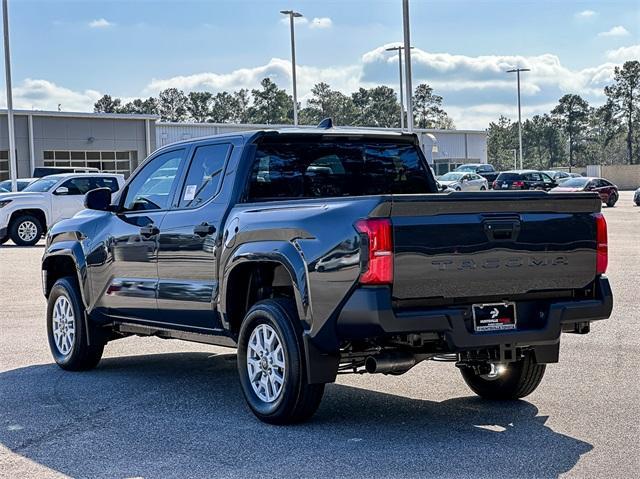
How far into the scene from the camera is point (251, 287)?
732 centimetres

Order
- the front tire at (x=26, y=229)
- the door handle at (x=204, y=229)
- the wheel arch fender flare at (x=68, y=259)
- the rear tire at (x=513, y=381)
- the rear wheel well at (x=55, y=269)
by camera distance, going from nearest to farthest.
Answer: the rear tire at (x=513, y=381) < the door handle at (x=204, y=229) < the wheel arch fender flare at (x=68, y=259) < the rear wheel well at (x=55, y=269) < the front tire at (x=26, y=229)

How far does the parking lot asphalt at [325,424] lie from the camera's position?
5.81 m

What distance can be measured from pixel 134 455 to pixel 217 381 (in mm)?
2460

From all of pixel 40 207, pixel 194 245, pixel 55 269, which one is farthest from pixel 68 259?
pixel 40 207

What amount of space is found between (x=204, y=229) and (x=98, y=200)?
165 centimetres

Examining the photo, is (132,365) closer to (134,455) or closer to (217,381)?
(217,381)

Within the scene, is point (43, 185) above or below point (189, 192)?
above

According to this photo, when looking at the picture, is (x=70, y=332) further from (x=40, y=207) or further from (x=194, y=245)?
(x=40, y=207)

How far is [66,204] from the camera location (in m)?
26.4

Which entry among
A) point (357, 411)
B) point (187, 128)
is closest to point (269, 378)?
point (357, 411)

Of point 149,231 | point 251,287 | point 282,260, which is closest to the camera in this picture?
point 282,260

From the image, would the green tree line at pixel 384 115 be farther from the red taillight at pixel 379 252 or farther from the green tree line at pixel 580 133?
the red taillight at pixel 379 252

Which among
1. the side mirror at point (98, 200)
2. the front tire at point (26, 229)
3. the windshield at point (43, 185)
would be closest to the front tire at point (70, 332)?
the side mirror at point (98, 200)

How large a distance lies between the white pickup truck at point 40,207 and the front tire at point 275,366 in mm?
19965
